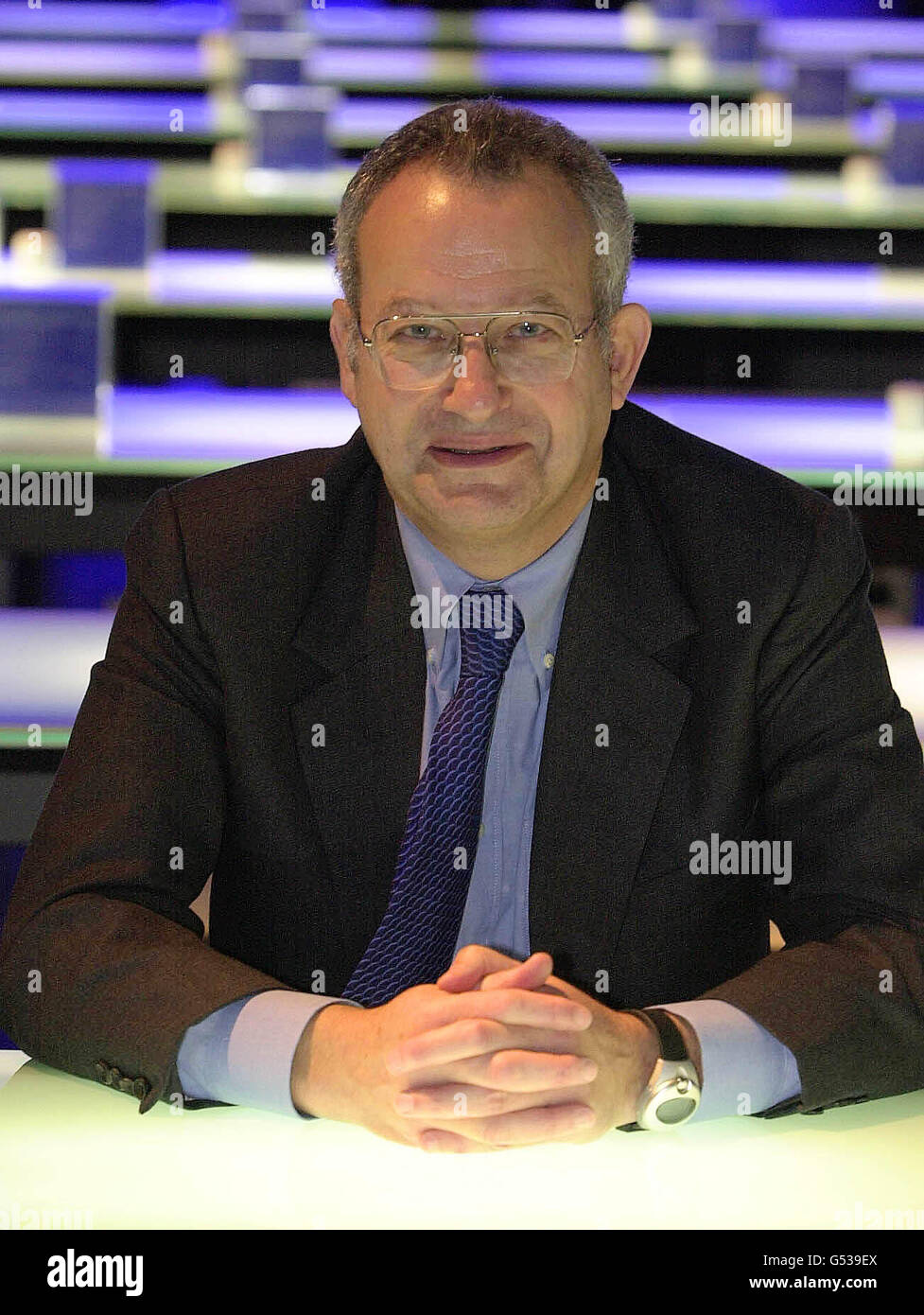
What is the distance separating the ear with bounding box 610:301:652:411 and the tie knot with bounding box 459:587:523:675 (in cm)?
26

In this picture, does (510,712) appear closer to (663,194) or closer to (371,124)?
(663,194)

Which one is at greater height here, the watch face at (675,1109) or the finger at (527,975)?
the finger at (527,975)

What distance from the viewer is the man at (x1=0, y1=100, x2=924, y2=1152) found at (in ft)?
4.88

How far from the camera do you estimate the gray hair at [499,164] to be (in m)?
1.53

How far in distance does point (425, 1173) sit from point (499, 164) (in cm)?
97

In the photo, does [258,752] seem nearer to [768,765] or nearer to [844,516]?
[768,765]

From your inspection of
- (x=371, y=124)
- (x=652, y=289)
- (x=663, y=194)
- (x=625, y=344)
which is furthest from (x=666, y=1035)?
(x=371, y=124)

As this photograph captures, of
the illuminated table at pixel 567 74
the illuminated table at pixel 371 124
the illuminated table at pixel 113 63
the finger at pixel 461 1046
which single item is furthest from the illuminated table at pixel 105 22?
the finger at pixel 461 1046

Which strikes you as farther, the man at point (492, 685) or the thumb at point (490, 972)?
the man at point (492, 685)

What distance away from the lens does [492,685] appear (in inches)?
61.7

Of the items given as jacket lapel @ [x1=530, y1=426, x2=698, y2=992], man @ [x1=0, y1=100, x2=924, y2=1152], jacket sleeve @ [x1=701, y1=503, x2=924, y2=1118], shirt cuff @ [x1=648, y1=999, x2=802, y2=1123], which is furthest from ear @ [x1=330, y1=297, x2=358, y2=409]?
shirt cuff @ [x1=648, y1=999, x2=802, y2=1123]

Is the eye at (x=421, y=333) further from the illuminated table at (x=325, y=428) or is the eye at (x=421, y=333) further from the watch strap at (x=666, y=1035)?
the illuminated table at (x=325, y=428)

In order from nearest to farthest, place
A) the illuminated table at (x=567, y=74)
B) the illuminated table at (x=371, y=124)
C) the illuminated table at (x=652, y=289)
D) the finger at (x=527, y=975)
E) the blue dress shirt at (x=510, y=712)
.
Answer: the finger at (x=527, y=975) → the blue dress shirt at (x=510, y=712) → the illuminated table at (x=652, y=289) → the illuminated table at (x=371, y=124) → the illuminated table at (x=567, y=74)

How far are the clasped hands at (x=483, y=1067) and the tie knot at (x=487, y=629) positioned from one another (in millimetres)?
440
